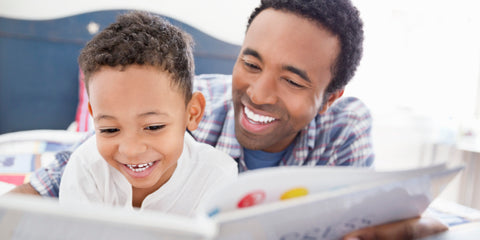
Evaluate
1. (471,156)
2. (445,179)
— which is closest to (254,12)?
(445,179)

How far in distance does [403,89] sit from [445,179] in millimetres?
885

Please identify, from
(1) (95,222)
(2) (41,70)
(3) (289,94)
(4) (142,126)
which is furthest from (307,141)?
(2) (41,70)

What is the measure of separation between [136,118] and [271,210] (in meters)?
0.29

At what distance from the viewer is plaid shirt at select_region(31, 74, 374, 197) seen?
2.33ft

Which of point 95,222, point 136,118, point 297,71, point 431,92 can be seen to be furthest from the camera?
point 431,92

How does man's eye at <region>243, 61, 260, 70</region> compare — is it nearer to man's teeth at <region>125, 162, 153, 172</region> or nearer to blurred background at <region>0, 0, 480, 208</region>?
man's teeth at <region>125, 162, 153, 172</region>

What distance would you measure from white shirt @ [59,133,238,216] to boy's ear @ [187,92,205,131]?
5 centimetres

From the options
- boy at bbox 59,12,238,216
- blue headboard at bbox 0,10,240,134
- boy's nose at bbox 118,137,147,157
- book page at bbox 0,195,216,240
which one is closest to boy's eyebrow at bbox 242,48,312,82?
boy at bbox 59,12,238,216

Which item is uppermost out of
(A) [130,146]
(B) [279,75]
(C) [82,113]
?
(B) [279,75]

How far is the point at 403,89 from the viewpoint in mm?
1221

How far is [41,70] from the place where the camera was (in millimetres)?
1492

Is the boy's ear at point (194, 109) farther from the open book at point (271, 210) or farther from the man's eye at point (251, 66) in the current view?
the open book at point (271, 210)

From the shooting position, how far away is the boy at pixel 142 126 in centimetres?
51

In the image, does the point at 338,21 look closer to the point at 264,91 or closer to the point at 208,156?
the point at 264,91
